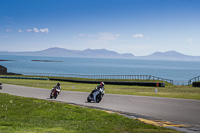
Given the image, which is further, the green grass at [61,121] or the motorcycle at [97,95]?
the motorcycle at [97,95]

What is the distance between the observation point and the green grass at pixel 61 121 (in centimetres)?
941

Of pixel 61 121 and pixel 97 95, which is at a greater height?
pixel 97 95

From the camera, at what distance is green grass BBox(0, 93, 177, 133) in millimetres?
9406

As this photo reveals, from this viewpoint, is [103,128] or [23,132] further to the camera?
[103,128]

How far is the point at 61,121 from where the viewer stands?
11.7 meters

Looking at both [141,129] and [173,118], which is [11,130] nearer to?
[141,129]

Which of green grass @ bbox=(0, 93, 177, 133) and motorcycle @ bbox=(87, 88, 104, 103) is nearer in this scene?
green grass @ bbox=(0, 93, 177, 133)

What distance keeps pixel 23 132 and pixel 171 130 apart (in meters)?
4.96

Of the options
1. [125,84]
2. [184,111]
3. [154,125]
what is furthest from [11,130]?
[125,84]

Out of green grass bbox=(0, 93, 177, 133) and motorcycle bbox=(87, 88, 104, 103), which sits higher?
motorcycle bbox=(87, 88, 104, 103)

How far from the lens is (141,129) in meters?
9.48

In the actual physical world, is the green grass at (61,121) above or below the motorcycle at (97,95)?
below

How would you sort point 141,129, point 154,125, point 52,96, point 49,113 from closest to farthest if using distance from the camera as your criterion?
point 141,129 → point 154,125 → point 49,113 → point 52,96

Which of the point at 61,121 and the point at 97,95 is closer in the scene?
the point at 61,121
